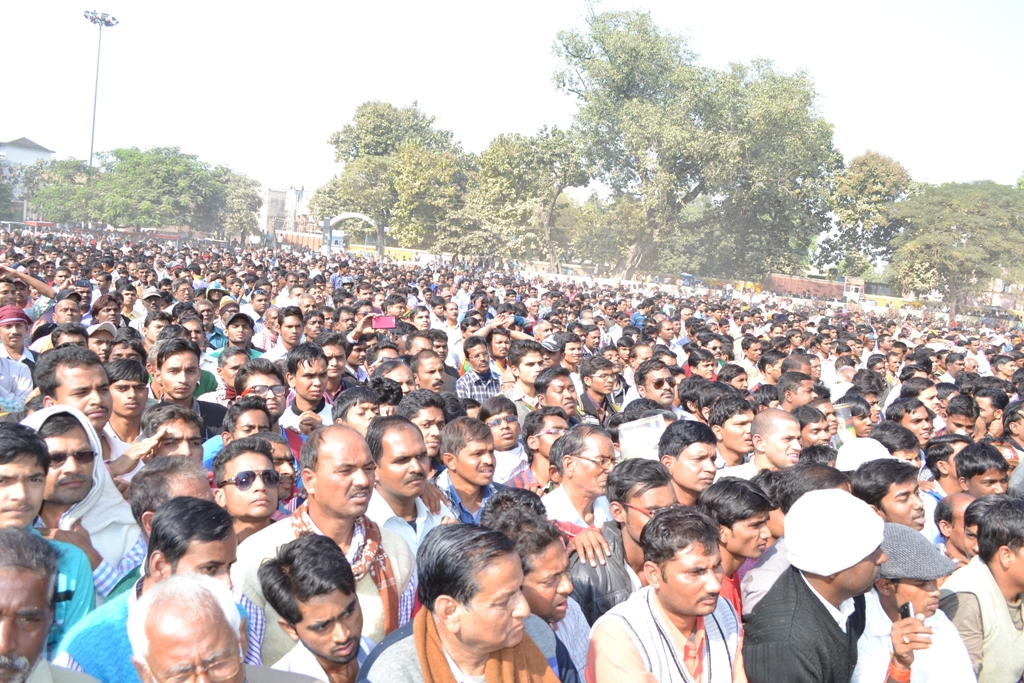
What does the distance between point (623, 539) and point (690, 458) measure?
88cm

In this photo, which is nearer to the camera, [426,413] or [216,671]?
[216,671]

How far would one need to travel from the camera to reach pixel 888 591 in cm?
303

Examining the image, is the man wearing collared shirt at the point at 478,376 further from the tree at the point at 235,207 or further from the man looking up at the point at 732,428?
the tree at the point at 235,207

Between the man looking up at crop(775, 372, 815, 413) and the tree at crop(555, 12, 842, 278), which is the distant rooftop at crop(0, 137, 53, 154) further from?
the man looking up at crop(775, 372, 815, 413)

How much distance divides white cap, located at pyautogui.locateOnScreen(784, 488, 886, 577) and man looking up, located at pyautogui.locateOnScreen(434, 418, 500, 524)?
1594 millimetres

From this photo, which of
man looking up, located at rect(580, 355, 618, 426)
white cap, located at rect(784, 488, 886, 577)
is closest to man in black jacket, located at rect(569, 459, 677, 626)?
white cap, located at rect(784, 488, 886, 577)

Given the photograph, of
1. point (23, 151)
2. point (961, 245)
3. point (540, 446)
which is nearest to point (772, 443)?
point (540, 446)

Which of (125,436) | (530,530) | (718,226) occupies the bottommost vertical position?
(125,436)

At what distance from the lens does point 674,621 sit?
8.96ft

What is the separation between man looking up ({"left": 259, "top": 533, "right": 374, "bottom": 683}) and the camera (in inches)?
96.9

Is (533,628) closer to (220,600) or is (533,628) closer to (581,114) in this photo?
(220,600)

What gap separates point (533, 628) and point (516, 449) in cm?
235

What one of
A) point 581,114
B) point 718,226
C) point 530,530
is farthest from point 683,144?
point 530,530

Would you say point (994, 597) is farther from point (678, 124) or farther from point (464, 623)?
point (678, 124)
